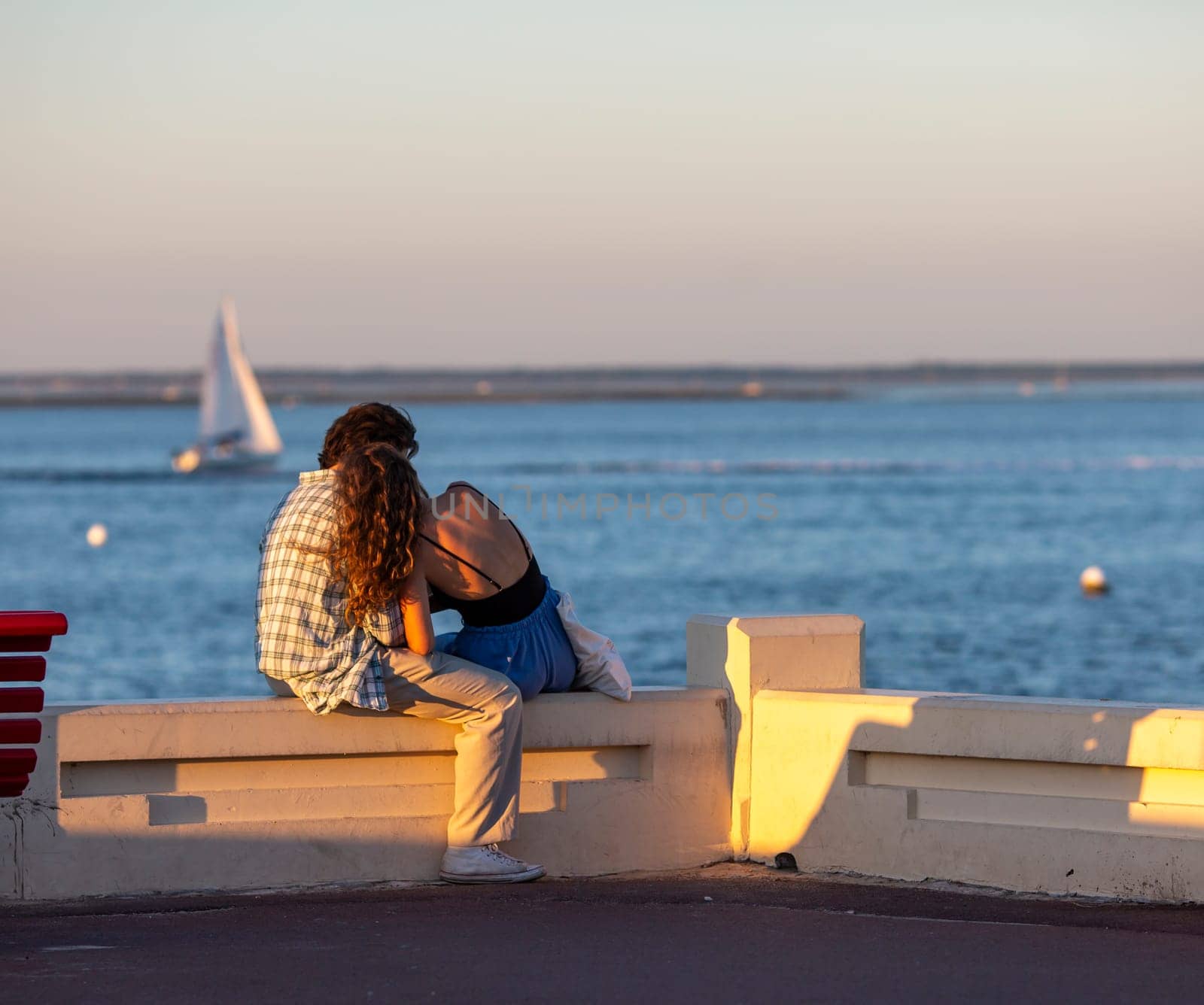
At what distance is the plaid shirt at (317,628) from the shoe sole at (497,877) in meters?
0.61

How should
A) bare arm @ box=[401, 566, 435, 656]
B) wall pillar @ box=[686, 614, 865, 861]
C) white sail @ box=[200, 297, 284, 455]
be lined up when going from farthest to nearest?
white sail @ box=[200, 297, 284, 455], wall pillar @ box=[686, 614, 865, 861], bare arm @ box=[401, 566, 435, 656]

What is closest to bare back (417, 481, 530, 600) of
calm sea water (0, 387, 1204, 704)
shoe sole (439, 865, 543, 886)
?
shoe sole (439, 865, 543, 886)

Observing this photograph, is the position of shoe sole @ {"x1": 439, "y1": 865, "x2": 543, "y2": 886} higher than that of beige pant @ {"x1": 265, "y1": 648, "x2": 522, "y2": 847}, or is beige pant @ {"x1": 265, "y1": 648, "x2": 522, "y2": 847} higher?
beige pant @ {"x1": 265, "y1": 648, "x2": 522, "y2": 847}

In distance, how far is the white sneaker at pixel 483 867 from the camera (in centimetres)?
532

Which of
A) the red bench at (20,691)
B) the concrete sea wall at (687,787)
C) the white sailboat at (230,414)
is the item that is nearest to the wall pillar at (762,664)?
the concrete sea wall at (687,787)

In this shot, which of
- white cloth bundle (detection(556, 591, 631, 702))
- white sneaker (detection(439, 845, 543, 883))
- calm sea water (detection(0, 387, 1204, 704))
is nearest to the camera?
white sneaker (detection(439, 845, 543, 883))

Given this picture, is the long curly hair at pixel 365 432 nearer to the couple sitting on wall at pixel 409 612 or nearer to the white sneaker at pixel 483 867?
the couple sitting on wall at pixel 409 612

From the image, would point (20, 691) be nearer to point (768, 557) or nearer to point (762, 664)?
point (762, 664)

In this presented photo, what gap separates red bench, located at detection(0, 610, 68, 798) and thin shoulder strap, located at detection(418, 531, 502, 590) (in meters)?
1.11

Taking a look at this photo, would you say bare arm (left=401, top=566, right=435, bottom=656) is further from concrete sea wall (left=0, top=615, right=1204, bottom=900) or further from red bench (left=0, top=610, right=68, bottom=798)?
red bench (left=0, top=610, right=68, bottom=798)

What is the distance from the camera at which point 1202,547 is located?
49.1 meters

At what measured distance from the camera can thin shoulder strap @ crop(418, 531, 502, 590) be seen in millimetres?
5297

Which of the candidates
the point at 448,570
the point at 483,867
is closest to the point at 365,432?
the point at 448,570

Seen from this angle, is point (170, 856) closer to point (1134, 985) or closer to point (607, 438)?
point (1134, 985)
